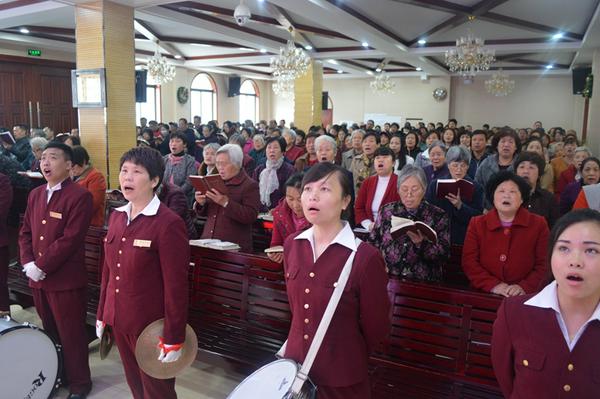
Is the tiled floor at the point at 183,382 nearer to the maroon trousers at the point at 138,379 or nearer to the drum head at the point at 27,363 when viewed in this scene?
the drum head at the point at 27,363

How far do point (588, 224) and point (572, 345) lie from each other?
0.37 meters

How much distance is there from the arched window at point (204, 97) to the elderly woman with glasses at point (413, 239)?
16.6m

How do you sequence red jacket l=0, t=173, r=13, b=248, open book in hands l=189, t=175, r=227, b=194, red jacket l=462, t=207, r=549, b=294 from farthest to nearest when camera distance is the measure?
red jacket l=0, t=173, r=13, b=248 < open book in hands l=189, t=175, r=227, b=194 < red jacket l=462, t=207, r=549, b=294

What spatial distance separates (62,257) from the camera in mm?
2994

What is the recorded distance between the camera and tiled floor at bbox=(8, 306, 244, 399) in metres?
3.31

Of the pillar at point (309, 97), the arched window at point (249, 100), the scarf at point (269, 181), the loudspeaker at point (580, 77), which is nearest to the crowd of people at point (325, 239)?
the scarf at point (269, 181)

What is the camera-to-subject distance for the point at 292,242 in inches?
80.0

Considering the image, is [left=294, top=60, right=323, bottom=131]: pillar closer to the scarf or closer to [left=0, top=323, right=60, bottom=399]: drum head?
the scarf

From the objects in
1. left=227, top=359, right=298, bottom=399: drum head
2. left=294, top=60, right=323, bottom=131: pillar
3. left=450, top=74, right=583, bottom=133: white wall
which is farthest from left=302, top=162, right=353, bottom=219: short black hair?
left=450, top=74, right=583, bottom=133: white wall

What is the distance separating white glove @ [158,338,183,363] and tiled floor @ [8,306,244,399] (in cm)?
106

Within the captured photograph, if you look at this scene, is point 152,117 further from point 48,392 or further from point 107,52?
point 48,392

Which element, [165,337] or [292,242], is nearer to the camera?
[292,242]

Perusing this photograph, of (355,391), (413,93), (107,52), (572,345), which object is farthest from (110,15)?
(413,93)

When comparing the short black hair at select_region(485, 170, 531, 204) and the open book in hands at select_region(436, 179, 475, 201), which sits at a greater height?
the short black hair at select_region(485, 170, 531, 204)
